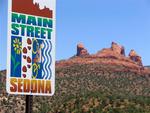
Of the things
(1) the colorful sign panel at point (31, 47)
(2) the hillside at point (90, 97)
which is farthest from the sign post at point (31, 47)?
(2) the hillside at point (90, 97)

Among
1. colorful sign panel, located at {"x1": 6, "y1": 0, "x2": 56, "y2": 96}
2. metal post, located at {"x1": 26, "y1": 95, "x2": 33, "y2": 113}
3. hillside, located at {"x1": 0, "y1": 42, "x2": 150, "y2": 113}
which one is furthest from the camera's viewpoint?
hillside, located at {"x1": 0, "y1": 42, "x2": 150, "y2": 113}

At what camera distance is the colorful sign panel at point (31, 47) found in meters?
14.1

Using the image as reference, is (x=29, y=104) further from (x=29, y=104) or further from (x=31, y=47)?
(x=31, y=47)

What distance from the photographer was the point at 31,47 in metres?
14.6

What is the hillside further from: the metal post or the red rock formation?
the metal post

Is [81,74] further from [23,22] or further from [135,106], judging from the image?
[23,22]

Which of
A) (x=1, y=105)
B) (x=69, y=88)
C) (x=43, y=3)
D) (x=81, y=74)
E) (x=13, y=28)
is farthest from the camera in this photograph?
(x=81, y=74)

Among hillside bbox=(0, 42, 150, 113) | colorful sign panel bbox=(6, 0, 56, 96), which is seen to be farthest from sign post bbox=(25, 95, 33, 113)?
hillside bbox=(0, 42, 150, 113)

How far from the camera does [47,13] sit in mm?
14977

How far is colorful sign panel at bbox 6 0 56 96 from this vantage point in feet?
46.2

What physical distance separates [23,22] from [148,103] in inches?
3897

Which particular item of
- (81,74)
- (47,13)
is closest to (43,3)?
(47,13)

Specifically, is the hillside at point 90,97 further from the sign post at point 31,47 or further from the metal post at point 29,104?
the metal post at point 29,104

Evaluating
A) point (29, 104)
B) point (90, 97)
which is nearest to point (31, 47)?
point (29, 104)
